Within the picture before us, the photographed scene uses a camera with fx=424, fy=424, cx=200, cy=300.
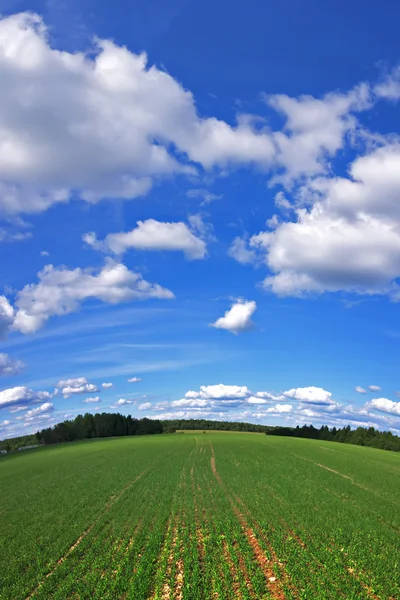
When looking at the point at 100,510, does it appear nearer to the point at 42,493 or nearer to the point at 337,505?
the point at 42,493

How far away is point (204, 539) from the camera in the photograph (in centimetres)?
2144

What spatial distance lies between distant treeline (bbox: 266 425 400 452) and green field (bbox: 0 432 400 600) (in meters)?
93.9

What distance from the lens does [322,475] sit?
43.9 meters

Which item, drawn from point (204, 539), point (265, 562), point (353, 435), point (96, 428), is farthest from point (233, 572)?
point (96, 428)

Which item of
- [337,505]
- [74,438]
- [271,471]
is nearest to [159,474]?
[271,471]

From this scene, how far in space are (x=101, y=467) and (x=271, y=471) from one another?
2416cm

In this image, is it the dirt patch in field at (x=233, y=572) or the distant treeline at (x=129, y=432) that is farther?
the distant treeline at (x=129, y=432)

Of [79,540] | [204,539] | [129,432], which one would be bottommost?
[129,432]

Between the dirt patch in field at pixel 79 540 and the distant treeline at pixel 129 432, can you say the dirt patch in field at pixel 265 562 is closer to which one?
the dirt patch in field at pixel 79 540

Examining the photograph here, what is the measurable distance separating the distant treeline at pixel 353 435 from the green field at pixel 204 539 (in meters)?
93.9

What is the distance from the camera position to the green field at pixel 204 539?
53.7ft

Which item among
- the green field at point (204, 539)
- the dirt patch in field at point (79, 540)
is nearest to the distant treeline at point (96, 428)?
the green field at point (204, 539)

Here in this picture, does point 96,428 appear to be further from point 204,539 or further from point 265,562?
point 265,562

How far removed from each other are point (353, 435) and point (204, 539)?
13721 centimetres
